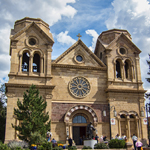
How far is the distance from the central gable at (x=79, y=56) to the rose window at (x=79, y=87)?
223 centimetres

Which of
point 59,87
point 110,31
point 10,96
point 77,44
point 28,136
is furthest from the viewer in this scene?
point 110,31

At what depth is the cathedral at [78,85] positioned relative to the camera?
97.9 ft

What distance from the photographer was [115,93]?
106 ft

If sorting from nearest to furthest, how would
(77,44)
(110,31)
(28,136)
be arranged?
(28,136) < (77,44) < (110,31)

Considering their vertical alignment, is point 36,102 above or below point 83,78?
below

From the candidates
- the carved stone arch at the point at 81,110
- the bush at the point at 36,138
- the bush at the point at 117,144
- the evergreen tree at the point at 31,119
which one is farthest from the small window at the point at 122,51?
the bush at the point at 36,138

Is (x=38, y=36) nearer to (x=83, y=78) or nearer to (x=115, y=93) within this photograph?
(x=83, y=78)

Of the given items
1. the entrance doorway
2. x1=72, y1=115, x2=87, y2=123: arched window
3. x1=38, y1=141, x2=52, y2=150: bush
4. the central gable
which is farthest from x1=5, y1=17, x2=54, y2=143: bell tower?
x1=38, y1=141, x2=52, y2=150: bush

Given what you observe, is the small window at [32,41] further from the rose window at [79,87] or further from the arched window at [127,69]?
the arched window at [127,69]

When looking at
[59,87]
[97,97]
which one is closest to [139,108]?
[97,97]

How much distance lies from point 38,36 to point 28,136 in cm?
1442

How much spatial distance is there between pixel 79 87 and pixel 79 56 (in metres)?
4.50

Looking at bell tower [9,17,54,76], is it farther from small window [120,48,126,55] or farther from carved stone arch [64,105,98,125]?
small window [120,48,126,55]

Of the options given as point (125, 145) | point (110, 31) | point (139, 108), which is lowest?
point (125, 145)
